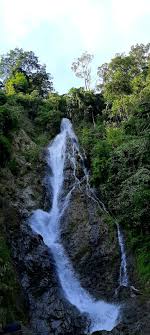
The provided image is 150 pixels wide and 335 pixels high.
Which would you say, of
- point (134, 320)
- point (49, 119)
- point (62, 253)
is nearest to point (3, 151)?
point (62, 253)

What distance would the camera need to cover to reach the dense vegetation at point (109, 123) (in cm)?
2231

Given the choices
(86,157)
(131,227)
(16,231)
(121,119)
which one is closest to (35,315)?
(16,231)

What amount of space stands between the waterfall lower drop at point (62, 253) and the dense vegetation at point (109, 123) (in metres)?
2.01

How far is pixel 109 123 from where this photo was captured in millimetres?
38000

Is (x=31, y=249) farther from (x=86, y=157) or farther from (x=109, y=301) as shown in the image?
(x=86, y=157)

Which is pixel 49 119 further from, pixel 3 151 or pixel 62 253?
pixel 62 253

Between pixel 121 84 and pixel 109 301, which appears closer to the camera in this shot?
pixel 109 301

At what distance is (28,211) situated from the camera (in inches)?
957

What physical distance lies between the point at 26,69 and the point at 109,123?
1995 cm

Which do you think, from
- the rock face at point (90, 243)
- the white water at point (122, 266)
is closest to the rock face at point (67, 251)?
the rock face at point (90, 243)

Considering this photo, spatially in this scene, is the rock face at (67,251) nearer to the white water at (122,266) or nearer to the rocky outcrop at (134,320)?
the rocky outcrop at (134,320)

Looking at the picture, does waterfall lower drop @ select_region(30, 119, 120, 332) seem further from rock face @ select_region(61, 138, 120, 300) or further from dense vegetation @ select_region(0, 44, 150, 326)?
dense vegetation @ select_region(0, 44, 150, 326)

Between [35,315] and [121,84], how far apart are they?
2679cm

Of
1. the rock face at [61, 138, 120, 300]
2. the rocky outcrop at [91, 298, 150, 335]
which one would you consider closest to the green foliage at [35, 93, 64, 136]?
the rock face at [61, 138, 120, 300]
